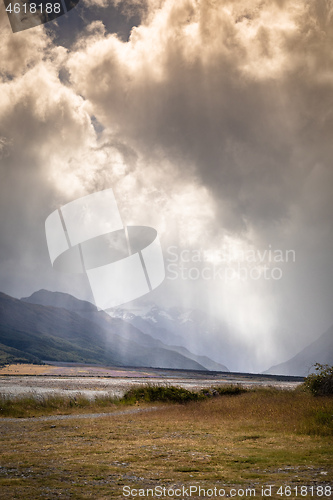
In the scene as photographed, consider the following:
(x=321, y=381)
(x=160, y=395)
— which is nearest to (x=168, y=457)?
(x=321, y=381)

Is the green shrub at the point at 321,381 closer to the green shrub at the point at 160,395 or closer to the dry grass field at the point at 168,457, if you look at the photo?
the dry grass field at the point at 168,457

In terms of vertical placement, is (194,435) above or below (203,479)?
below

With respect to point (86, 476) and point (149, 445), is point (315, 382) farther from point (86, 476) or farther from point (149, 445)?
point (86, 476)

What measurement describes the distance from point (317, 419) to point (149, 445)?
1012 cm

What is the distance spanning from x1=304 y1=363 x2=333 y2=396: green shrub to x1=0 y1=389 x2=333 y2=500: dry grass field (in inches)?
416

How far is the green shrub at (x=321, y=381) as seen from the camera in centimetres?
3044

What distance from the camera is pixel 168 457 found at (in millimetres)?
11977

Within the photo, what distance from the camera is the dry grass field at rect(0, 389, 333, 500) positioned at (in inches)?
326

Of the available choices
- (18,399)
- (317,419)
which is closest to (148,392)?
(18,399)

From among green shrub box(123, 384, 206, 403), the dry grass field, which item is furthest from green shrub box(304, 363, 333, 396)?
green shrub box(123, 384, 206, 403)

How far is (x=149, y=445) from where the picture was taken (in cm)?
1443

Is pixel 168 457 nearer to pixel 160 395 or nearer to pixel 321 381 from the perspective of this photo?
pixel 321 381

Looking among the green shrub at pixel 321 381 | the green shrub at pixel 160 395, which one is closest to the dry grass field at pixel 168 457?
the green shrub at pixel 321 381

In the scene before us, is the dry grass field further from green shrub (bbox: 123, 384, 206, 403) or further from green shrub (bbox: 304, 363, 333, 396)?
green shrub (bbox: 123, 384, 206, 403)
